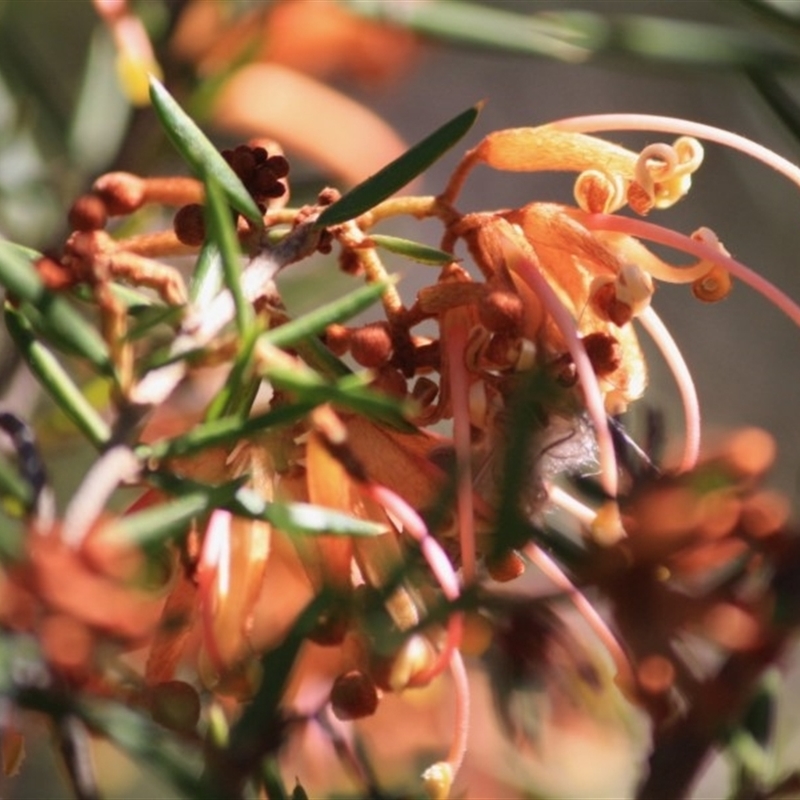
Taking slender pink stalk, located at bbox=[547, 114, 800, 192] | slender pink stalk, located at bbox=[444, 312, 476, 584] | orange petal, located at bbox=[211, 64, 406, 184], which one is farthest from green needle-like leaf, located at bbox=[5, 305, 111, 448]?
orange petal, located at bbox=[211, 64, 406, 184]

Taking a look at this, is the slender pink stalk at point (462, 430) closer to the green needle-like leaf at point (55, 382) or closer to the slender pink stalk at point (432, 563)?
the slender pink stalk at point (432, 563)

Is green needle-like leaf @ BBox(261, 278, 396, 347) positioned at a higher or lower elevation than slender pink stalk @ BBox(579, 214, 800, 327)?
lower

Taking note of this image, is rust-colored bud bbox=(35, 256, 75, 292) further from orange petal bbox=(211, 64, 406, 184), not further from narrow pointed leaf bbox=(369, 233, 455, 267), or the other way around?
orange petal bbox=(211, 64, 406, 184)

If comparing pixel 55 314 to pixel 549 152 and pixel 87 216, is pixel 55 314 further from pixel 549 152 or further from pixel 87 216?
pixel 549 152

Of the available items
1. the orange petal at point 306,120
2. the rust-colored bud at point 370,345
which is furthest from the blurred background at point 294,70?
the rust-colored bud at point 370,345

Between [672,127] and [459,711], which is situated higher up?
[672,127]

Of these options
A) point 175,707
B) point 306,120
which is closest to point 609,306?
point 175,707
